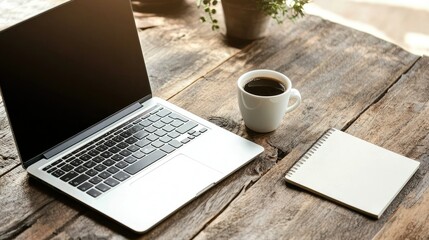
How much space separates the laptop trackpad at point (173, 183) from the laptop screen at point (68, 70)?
0.57 ft

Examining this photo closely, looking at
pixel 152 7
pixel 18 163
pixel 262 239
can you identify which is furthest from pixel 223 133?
pixel 152 7

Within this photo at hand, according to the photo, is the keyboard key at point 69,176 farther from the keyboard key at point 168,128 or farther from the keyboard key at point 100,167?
the keyboard key at point 168,128

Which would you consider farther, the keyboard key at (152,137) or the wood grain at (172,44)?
the wood grain at (172,44)

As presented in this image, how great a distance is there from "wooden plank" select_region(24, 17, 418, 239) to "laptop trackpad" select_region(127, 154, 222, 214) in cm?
2

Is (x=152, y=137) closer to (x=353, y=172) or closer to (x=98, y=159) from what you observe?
(x=98, y=159)

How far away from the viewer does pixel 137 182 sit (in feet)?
3.51

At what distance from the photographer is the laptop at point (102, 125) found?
40.8 inches

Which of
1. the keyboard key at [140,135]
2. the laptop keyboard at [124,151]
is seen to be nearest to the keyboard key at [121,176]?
Result: the laptop keyboard at [124,151]

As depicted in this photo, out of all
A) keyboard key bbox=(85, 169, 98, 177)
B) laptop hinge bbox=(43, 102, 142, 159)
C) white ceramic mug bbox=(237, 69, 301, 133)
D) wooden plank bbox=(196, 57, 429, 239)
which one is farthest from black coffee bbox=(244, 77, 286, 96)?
keyboard key bbox=(85, 169, 98, 177)

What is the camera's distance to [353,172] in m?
1.11

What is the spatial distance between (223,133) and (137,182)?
0.69 feet

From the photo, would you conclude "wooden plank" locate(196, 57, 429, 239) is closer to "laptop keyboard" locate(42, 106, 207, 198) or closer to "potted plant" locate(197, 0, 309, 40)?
"laptop keyboard" locate(42, 106, 207, 198)

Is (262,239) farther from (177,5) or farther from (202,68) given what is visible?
(177,5)

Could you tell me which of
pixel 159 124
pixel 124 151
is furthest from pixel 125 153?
pixel 159 124
